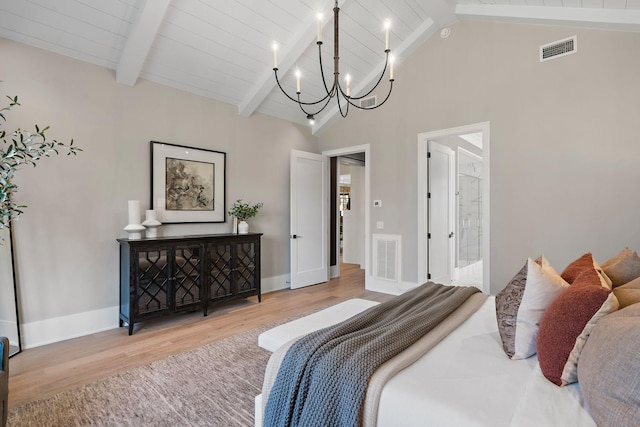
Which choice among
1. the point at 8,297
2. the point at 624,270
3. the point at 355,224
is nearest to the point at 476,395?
the point at 624,270

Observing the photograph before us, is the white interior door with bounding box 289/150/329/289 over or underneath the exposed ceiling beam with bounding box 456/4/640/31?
underneath

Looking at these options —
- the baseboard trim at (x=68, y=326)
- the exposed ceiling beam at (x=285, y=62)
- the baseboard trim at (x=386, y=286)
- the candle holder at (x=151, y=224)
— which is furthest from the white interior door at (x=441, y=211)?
the baseboard trim at (x=68, y=326)

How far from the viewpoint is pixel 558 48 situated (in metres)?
3.44

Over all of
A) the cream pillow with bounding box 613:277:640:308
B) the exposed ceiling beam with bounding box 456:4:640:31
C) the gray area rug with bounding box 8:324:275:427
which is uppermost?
the exposed ceiling beam with bounding box 456:4:640:31

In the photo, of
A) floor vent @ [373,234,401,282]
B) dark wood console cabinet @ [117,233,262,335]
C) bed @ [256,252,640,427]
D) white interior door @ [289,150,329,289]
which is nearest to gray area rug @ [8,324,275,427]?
bed @ [256,252,640,427]

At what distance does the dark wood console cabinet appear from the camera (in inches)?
127

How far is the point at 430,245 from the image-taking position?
14.8 feet

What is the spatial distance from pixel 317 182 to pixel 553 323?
439 cm

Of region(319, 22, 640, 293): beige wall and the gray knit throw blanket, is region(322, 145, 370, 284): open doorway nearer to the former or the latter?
region(319, 22, 640, 293): beige wall

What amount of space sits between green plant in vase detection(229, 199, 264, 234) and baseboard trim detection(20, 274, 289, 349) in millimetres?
1646

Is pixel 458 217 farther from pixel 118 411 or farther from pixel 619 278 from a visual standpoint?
pixel 118 411

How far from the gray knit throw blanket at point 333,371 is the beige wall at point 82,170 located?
2.83 metres

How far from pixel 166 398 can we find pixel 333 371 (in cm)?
143

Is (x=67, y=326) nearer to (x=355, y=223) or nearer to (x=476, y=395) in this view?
(x=476, y=395)
